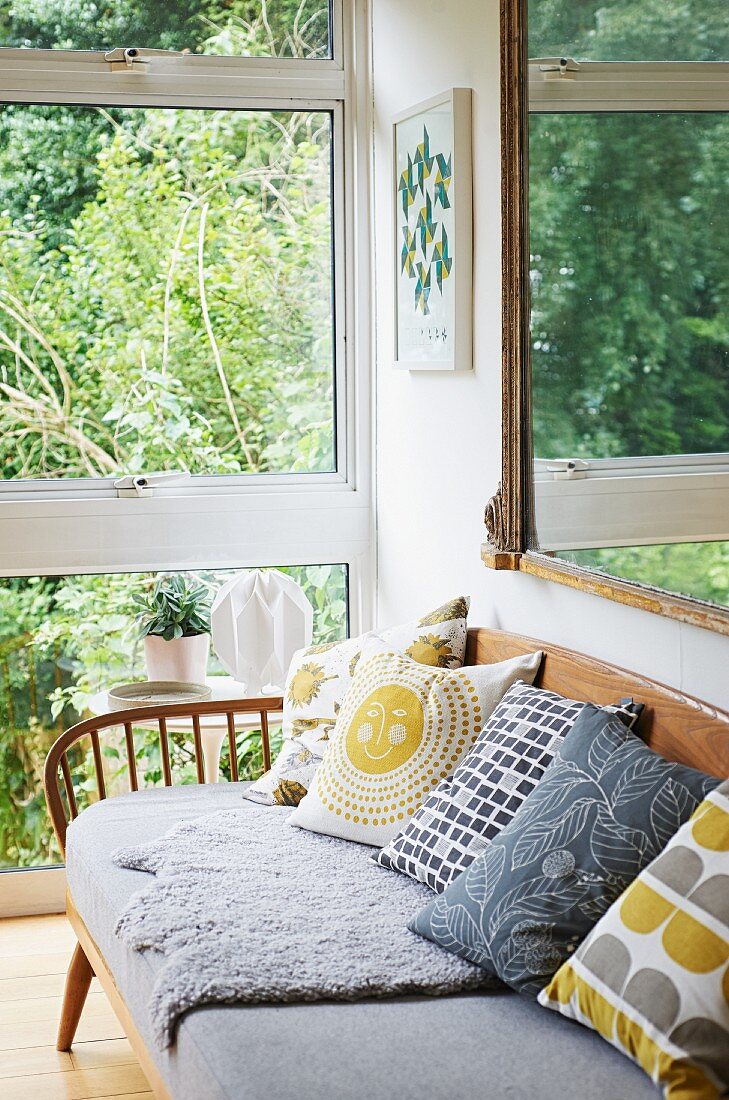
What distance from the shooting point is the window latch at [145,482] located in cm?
336

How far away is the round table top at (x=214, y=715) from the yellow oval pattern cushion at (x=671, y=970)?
60.4 inches

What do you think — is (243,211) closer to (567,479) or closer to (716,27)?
(567,479)

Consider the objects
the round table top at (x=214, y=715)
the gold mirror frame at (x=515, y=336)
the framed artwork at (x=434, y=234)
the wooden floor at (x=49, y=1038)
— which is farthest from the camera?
the round table top at (x=214, y=715)

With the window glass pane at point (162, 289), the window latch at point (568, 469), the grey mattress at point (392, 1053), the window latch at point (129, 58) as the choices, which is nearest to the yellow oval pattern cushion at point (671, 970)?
the grey mattress at point (392, 1053)

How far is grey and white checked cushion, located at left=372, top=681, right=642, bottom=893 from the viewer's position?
198 cm

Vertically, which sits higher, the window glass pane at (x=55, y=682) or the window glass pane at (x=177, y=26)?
the window glass pane at (x=177, y=26)

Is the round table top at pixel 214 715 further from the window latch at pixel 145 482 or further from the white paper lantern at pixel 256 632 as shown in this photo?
the window latch at pixel 145 482

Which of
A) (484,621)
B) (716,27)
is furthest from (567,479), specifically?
(716,27)

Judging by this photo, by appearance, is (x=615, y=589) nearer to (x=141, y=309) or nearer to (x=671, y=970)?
(x=671, y=970)

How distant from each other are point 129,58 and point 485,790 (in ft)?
7.18

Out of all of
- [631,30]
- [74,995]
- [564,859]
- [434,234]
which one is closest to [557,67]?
[631,30]

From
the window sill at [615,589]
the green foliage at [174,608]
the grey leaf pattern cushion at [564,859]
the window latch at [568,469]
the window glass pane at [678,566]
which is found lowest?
the grey leaf pattern cushion at [564,859]

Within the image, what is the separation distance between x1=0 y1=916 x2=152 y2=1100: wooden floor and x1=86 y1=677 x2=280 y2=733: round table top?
591mm

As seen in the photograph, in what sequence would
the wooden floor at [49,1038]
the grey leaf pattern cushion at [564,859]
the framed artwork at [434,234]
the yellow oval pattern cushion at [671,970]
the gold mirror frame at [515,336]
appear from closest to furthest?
the yellow oval pattern cushion at [671,970], the grey leaf pattern cushion at [564,859], the gold mirror frame at [515,336], the wooden floor at [49,1038], the framed artwork at [434,234]
